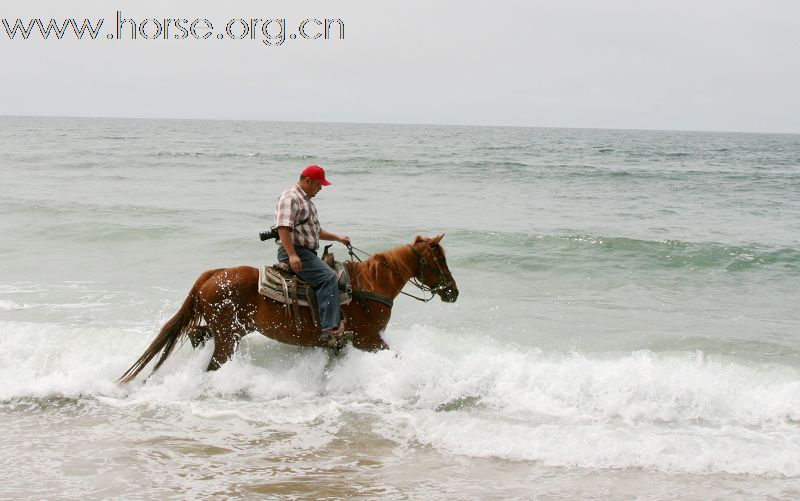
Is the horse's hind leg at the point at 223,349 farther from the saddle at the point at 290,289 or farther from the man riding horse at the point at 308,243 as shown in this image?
the man riding horse at the point at 308,243

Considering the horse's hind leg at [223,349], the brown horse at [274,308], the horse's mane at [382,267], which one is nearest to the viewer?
the brown horse at [274,308]

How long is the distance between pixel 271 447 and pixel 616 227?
16.1 m

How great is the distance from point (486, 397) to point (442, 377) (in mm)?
494

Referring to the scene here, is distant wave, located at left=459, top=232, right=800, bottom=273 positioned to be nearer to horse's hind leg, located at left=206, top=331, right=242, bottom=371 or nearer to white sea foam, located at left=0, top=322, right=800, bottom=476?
white sea foam, located at left=0, top=322, right=800, bottom=476

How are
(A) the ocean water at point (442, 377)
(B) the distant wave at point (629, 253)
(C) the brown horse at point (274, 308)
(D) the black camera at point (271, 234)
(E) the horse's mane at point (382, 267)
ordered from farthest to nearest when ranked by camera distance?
(B) the distant wave at point (629, 253)
(E) the horse's mane at point (382, 267)
(C) the brown horse at point (274, 308)
(D) the black camera at point (271, 234)
(A) the ocean water at point (442, 377)

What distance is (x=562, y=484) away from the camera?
557 centimetres

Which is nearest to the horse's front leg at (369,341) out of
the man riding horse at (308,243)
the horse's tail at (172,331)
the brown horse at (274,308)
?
the brown horse at (274,308)

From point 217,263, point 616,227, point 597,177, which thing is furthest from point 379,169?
point 217,263

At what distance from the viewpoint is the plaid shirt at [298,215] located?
673 centimetres

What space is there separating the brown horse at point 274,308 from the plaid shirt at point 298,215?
26.5 inches

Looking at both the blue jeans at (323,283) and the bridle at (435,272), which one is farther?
the bridle at (435,272)

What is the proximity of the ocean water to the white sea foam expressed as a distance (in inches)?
1.0

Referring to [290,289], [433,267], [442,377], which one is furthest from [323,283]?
[442,377]

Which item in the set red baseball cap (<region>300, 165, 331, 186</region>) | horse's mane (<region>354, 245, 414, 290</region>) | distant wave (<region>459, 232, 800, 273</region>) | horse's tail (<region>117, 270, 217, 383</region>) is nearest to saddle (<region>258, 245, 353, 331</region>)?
horse's mane (<region>354, 245, 414, 290</region>)
